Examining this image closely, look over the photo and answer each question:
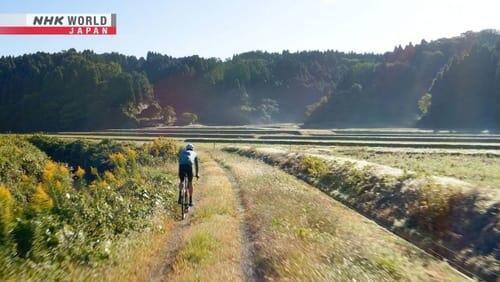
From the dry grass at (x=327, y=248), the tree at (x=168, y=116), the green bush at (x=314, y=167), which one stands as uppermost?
the dry grass at (x=327, y=248)

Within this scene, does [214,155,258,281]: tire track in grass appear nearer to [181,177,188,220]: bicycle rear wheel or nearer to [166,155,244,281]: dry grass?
[166,155,244,281]: dry grass

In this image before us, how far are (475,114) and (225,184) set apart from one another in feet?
379

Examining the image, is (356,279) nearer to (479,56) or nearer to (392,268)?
(392,268)

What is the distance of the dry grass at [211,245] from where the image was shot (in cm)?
1019

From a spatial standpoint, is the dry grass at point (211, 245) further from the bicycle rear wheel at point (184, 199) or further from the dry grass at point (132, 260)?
the dry grass at point (132, 260)

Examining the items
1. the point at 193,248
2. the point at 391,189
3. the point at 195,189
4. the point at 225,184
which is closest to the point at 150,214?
the point at 193,248

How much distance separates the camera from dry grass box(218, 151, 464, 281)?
1076cm

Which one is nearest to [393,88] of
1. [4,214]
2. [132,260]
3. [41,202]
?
[132,260]

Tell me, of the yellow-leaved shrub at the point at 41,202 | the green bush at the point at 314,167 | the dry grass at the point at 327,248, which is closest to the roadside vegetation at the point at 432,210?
the dry grass at the point at 327,248

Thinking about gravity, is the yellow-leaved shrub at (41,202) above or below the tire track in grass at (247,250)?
above

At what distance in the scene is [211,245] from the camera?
12.3 metres

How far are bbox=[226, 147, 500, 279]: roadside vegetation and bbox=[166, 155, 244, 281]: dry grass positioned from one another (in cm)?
673

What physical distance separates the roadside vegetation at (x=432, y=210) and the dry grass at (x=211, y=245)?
6.73m

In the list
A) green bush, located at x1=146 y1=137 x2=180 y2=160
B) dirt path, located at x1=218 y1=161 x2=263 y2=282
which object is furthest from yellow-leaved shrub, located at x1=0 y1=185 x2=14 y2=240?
green bush, located at x1=146 y1=137 x2=180 y2=160
